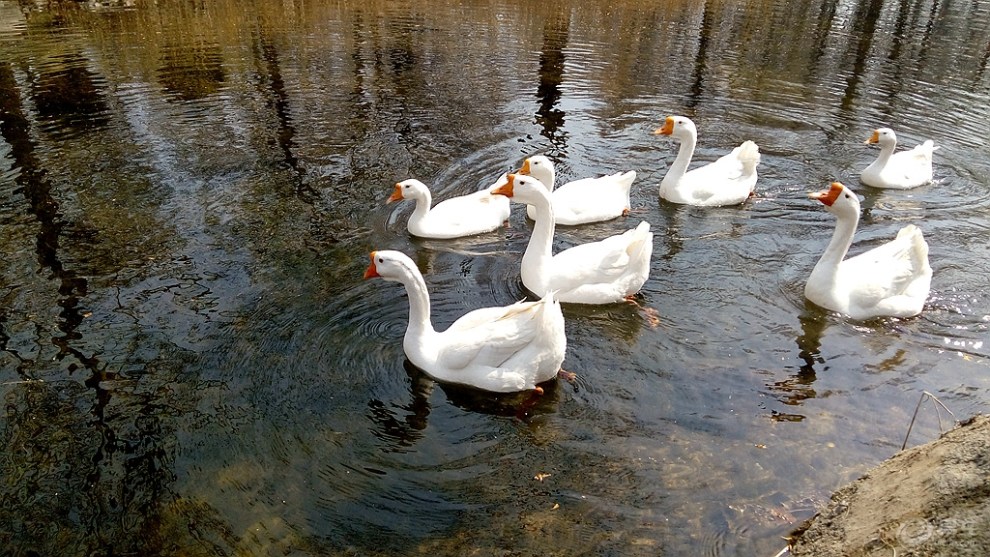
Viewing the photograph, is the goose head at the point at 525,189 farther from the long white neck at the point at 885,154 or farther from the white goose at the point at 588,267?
the long white neck at the point at 885,154

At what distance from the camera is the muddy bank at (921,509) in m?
2.96

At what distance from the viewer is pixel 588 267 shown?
6672 mm

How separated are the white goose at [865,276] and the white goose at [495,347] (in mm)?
2980

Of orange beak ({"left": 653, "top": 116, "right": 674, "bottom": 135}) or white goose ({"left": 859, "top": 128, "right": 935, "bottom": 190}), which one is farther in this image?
white goose ({"left": 859, "top": 128, "right": 935, "bottom": 190})

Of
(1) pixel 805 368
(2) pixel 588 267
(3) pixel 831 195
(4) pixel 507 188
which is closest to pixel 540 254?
(2) pixel 588 267

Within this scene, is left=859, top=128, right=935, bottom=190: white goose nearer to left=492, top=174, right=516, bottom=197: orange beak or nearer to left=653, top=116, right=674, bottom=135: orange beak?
left=653, top=116, right=674, bottom=135: orange beak

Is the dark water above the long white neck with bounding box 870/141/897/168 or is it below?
below

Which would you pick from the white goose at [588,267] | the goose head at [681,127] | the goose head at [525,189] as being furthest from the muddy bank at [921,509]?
the goose head at [681,127]

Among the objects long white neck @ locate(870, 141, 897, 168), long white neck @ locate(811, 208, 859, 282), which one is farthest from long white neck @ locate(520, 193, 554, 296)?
long white neck @ locate(870, 141, 897, 168)

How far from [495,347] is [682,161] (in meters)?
4.91

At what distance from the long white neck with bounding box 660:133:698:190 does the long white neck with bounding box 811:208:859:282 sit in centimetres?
266

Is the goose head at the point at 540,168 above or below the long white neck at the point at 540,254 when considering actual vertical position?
above

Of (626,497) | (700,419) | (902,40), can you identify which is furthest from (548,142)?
(902,40)

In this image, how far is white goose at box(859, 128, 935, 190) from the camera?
9.52 m
